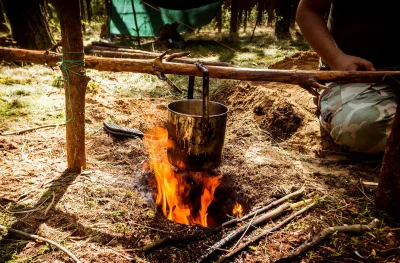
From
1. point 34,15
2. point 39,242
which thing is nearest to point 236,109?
point 39,242

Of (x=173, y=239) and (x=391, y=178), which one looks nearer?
(x=173, y=239)

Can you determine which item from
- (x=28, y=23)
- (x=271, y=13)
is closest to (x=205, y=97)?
(x=28, y=23)

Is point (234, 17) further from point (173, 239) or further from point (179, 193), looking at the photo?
point (173, 239)

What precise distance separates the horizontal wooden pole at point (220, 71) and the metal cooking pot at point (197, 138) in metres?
0.18

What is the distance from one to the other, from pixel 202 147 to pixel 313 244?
1.10 meters

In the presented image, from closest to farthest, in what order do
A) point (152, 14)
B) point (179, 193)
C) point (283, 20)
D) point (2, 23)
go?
point (179, 193)
point (2, 23)
point (152, 14)
point (283, 20)

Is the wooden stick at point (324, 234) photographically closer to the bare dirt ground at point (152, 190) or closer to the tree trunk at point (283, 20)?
the bare dirt ground at point (152, 190)

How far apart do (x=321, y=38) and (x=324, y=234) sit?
1957mm

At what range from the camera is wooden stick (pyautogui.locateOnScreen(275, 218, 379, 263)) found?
1.95 m

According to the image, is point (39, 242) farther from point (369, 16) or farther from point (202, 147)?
point (369, 16)

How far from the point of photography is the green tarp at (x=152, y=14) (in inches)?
429

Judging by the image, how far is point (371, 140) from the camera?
117 inches

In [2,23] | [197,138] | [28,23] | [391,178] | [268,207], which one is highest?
[2,23]

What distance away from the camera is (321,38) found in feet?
9.55
